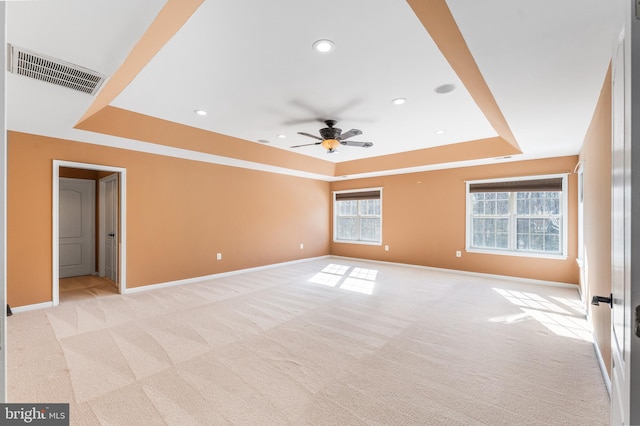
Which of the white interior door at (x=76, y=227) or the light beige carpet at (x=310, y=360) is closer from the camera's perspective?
the light beige carpet at (x=310, y=360)

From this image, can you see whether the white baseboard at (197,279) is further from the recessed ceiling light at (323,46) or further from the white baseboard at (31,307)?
the recessed ceiling light at (323,46)

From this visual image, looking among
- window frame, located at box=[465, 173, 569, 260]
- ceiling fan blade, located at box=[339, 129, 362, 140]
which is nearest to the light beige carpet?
window frame, located at box=[465, 173, 569, 260]

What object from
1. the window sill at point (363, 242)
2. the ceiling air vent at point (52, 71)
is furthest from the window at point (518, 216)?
the ceiling air vent at point (52, 71)

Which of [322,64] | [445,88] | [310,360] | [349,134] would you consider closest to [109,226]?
[349,134]

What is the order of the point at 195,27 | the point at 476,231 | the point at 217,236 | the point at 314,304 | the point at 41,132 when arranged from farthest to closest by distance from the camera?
the point at 476,231 → the point at 217,236 → the point at 314,304 → the point at 41,132 → the point at 195,27

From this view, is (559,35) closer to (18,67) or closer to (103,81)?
(103,81)

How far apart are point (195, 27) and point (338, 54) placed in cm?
108

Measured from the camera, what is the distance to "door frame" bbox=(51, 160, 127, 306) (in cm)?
391

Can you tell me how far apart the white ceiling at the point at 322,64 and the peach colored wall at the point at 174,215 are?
1.60ft

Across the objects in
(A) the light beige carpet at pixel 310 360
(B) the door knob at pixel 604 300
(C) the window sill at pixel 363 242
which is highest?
(B) the door knob at pixel 604 300

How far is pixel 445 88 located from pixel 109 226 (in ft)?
19.8

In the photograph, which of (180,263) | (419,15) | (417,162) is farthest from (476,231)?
(180,263)

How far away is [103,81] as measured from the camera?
7.70ft

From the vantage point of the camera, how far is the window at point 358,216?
299 inches
